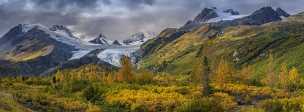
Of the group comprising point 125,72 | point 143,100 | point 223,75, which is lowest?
point 143,100

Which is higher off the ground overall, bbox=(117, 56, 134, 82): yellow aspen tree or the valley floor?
bbox=(117, 56, 134, 82): yellow aspen tree

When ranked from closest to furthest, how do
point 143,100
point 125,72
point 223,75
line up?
point 143,100 < point 223,75 < point 125,72

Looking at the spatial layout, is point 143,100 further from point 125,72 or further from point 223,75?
point 125,72

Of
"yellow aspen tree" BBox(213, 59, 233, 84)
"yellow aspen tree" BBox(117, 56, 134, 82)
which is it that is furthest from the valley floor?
"yellow aspen tree" BBox(117, 56, 134, 82)

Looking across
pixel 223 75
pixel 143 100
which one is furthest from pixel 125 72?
pixel 143 100

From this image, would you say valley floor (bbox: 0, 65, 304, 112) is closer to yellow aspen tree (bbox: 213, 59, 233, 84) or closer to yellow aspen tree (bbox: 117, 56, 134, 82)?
yellow aspen tree (bbox: 213, 59, 233, 84)

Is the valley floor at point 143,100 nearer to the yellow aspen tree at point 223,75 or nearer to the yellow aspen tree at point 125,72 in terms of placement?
the yellow aspen tree at point 223,75

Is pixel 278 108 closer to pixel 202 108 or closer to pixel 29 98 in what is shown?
pixel 202 108

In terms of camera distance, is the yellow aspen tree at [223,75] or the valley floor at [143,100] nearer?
the valley floor at [143,100]

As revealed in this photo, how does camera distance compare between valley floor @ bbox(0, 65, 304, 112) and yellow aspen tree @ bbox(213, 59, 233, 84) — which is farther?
yellow aspen tree @ bbox(213, 59, 233, 84)

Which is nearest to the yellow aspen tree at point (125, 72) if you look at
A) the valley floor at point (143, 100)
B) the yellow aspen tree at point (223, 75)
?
the yellow aspen tree at point (223, 75)

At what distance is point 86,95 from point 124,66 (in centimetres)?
6240

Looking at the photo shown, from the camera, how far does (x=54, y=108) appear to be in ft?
303

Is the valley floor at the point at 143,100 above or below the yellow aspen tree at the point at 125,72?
below
